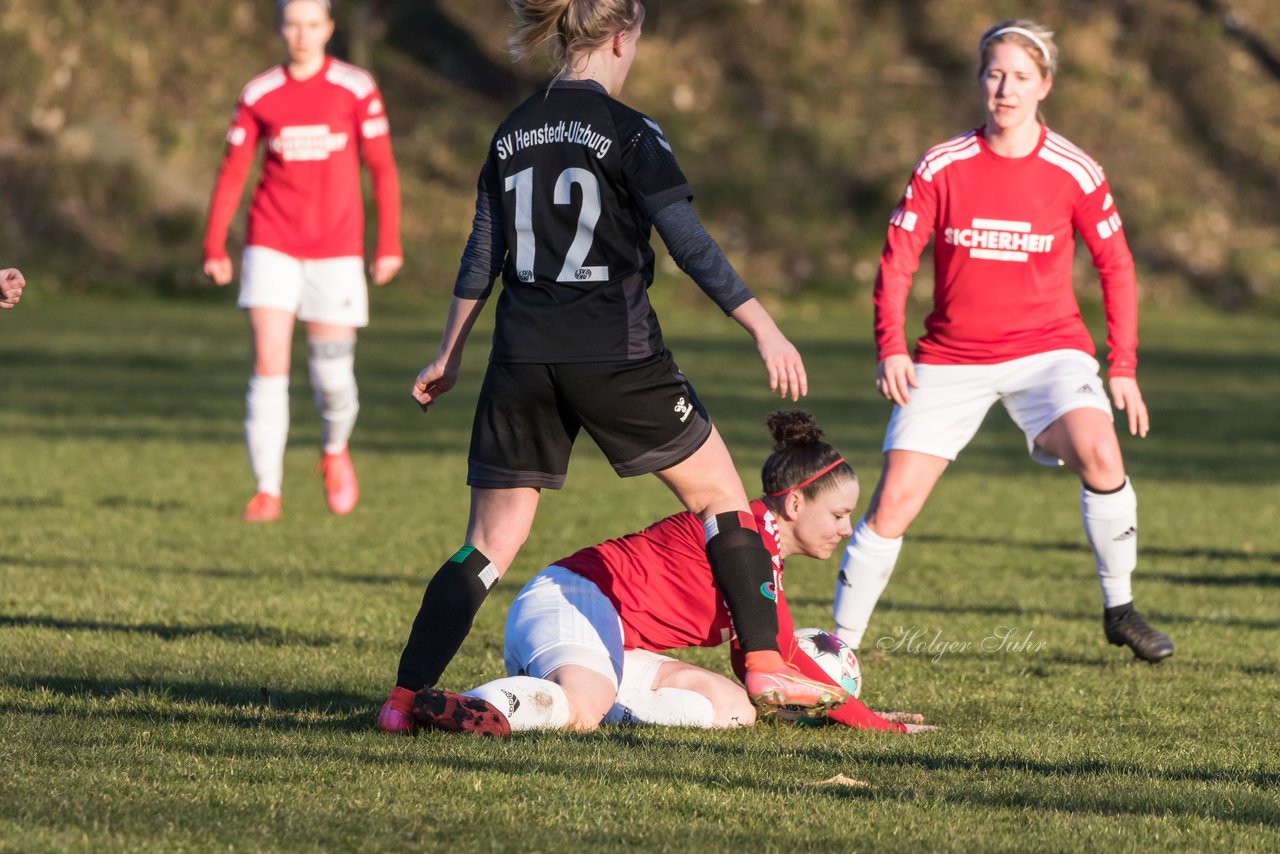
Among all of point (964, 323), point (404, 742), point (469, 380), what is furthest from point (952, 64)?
point (404, 742)

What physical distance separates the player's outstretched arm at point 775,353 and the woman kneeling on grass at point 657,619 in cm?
63

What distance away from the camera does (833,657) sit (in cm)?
498

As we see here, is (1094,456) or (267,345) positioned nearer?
(1094,456)

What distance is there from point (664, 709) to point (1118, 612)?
1989 millimetres

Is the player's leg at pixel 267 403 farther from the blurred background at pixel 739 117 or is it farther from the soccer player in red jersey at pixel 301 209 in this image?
the blurred background at pixel 739 117

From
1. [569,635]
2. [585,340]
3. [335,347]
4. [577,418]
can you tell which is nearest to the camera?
[585,340]

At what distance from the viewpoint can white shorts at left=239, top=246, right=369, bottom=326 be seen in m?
8.48

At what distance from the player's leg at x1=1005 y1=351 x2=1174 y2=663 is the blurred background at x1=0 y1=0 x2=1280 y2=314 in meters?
21.3

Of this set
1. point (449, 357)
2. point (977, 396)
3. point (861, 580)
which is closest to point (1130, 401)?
point (977, 396)

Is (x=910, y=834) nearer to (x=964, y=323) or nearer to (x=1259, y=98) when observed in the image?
(x=964, y=323)

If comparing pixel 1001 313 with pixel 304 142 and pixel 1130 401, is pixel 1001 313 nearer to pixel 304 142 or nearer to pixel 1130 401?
pixel 1130 401

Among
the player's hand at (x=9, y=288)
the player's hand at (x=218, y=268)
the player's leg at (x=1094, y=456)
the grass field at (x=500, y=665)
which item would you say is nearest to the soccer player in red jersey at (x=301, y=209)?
the player's hand at (x=218, y=268)

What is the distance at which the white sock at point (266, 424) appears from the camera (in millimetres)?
8641

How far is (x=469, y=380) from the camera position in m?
17.5
